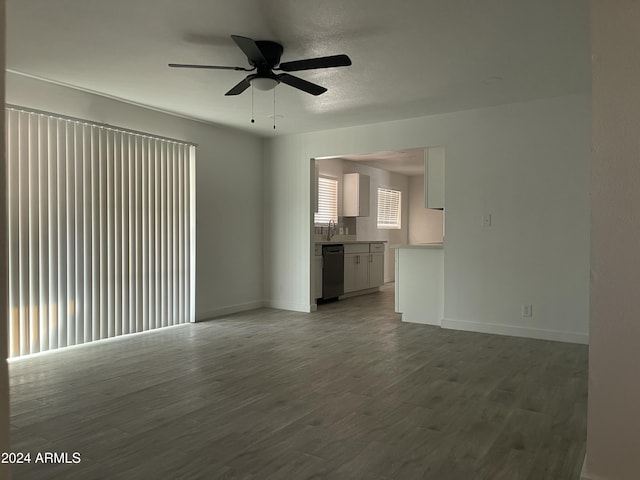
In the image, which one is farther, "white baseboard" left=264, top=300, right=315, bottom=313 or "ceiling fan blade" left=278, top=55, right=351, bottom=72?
"white baseboard" left=264, top=300, right=315, bottom=313

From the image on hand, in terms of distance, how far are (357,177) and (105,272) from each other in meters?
5.21

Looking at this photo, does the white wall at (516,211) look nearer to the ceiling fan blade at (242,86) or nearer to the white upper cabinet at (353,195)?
the ceiling fan blade at (242,86)

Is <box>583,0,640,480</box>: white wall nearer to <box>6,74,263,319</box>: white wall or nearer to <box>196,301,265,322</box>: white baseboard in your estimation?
<box>6,74,263,319</box>: white wall

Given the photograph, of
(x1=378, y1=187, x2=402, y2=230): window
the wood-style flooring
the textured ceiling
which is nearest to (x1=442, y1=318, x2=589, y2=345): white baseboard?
the wood-style flooring

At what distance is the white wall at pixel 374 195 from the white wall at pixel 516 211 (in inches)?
116

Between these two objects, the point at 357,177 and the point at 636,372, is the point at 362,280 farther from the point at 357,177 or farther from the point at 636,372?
the point at 636,372

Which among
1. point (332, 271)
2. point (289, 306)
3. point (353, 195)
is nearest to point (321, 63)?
point (289, 306)

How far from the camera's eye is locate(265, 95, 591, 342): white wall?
4.65 m

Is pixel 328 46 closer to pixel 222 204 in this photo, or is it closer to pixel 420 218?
pixel 222 204

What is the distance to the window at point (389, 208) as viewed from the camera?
33.0ft

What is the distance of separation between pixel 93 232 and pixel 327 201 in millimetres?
4690

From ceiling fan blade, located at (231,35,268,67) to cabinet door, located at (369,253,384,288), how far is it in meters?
5.56

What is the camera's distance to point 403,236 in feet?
35.6

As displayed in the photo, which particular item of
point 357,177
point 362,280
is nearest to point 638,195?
Result: point 362,280
